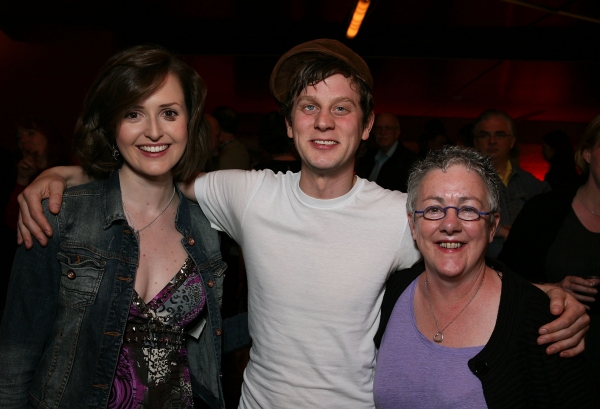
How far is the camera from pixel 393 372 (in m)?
1.84

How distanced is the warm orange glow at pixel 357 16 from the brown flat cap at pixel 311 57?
3.77 metres

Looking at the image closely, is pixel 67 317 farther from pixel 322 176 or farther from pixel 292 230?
pixel 322 176

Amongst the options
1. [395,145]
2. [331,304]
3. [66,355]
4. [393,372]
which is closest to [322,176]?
[331,304]

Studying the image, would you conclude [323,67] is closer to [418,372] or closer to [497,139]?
[418,372]

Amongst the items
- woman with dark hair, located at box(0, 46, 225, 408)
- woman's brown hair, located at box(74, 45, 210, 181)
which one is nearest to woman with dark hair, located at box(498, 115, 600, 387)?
woman with dark hair, located at box(0, 46, 225, 408)

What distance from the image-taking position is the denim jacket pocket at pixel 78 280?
1.81m

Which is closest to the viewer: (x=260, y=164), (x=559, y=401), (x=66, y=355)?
(x=559, y=401)

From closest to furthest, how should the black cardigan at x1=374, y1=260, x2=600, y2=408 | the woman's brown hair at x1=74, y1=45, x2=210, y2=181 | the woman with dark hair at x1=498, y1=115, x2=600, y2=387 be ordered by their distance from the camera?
the black cardigan at x1=374, y1=260, x2=600, y2=408 < the woman's brown hair at x1=74, y1=45, x2=210, y2=181 < the woman with dark hair at x1=498, y1=115, x2=600, y2=387

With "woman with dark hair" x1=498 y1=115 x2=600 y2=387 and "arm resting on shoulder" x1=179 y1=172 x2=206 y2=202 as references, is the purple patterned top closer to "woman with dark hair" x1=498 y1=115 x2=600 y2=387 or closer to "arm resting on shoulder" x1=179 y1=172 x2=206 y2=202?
"arm resting on shoulder" x1=179 y1=172 x2=206 y2=202

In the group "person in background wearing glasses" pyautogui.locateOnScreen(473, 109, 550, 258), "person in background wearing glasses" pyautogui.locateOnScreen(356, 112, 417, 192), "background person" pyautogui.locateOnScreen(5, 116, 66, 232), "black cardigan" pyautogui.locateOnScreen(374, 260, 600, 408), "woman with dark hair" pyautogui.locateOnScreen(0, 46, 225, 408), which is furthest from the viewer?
"person in background wearing glasses" pyautogui.locateOnScreen(356, 112, 417, 192)

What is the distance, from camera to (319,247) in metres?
1.92

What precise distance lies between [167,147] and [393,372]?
1.09 metres

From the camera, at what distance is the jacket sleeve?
1.74 metres

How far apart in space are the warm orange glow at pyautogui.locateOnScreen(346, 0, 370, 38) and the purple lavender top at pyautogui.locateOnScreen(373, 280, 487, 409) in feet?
14.4
